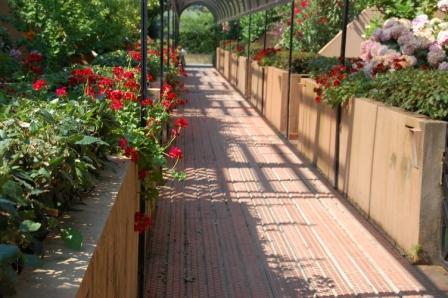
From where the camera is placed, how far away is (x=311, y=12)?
1725cm

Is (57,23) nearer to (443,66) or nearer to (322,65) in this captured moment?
(322,65)

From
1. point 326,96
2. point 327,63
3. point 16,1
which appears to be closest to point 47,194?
point 326,96

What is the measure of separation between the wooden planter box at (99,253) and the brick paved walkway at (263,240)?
3.30 ft

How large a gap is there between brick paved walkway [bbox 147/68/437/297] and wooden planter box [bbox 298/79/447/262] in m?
0.19

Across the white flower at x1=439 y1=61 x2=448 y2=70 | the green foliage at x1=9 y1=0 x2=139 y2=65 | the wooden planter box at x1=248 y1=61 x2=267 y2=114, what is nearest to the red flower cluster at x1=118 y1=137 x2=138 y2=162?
the white flower at x1=439 y1=61 x2=448 y2=70

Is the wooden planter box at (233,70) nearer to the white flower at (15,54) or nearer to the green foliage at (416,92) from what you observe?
the white flower at (15,54)

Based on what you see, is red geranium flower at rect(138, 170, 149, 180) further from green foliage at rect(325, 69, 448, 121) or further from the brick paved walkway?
green foliage at rect(325, 69, 448, 121)

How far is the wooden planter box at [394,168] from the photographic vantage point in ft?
15.4

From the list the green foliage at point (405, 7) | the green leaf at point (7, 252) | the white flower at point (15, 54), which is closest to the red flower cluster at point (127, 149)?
the green leaf at point (7, 252)

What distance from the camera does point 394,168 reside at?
5.30 metres

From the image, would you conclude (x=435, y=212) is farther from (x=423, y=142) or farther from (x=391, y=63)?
(x=391, y=63)

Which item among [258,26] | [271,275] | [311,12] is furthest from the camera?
[258,26]

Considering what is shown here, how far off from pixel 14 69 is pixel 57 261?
6088 mm

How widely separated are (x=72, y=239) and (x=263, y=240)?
3481 mm
